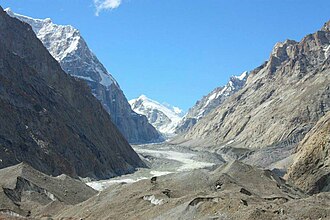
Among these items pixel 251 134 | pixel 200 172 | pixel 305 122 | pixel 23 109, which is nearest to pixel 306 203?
pixel 200 172

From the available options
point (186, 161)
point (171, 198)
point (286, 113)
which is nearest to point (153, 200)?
point (171, 198)

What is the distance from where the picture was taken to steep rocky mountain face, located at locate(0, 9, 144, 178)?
72.4 m

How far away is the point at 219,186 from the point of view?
1439 inches

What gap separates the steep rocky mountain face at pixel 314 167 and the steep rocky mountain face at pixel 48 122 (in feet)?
106

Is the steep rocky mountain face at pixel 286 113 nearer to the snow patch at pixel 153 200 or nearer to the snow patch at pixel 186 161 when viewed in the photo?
the snow patch at pixel 186 161

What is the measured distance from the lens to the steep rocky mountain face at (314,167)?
162 feet

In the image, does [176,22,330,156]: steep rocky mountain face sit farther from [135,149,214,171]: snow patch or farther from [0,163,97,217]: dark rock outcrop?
[0,163,97,217]: dark rock outcrop

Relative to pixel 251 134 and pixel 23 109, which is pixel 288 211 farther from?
pixel 251 134

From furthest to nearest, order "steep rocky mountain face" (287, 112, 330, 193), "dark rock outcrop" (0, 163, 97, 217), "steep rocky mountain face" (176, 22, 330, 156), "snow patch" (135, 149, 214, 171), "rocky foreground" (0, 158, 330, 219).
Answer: "steep rocky mountain face" (176, 22, 330, 156)
"snow patch" (135, 149, 214, 171)
"steep rocky mountain face" (287, 112, 330, 193)
"dark rock outcrop" (0, 163, 97, 217)
"rocky foreground" (0, 158, 330, 219)

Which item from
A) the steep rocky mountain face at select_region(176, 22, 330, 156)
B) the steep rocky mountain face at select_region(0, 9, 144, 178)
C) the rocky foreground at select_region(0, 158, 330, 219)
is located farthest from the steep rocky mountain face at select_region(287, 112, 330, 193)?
the steep rocky mountain face at select_region(176, 22, 330, 156)

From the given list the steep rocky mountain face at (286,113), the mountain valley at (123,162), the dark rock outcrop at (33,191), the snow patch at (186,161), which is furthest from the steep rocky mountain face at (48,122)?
the steep rocky mountain face at (286,113)

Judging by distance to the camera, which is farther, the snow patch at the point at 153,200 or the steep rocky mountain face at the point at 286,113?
the steep rocky mountain face at the point at 286,113

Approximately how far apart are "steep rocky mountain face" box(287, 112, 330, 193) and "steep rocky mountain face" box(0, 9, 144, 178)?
32.4m

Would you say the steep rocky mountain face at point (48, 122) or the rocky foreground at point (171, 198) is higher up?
the steep rocky mountain face at point (48, 122)
